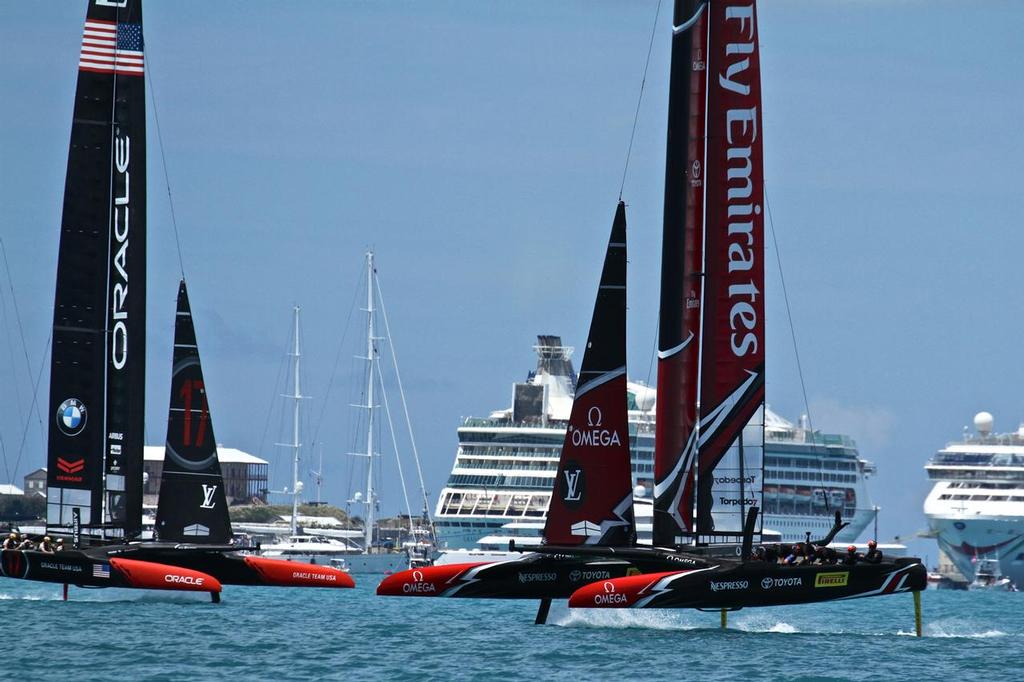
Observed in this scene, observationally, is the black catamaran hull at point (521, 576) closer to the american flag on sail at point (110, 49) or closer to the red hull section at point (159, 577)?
the red hull section at point (159, 577)

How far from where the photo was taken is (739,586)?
21.8 metres

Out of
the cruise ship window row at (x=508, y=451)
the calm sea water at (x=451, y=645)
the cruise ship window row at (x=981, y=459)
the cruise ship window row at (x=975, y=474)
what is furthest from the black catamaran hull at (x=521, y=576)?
the cruise ship window row at (x=981, y=459)

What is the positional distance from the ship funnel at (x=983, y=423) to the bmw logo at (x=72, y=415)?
2218 inches

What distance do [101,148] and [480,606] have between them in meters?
15.0

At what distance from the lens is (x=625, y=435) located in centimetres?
2444

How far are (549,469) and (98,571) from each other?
158 feet

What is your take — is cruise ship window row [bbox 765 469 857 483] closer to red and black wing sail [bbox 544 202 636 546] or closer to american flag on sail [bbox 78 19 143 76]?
american flag on sail [bbox 78 19 143 76]

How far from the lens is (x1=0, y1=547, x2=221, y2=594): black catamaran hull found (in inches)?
1019

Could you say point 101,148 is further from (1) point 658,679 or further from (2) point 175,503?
(1) point 658,679

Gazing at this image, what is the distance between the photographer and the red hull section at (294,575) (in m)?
26.8

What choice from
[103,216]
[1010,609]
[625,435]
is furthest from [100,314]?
[1010,609]

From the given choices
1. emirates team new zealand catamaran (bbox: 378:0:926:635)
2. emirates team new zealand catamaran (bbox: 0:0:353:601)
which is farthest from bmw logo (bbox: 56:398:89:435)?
emirates team new zealand catamaran (bbox: 378:0:926:635)

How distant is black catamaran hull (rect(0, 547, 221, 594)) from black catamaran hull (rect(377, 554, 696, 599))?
3.81 m

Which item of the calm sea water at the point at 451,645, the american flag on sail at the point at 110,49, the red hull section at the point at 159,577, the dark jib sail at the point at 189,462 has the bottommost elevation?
the calm sea water at the point at 451,645
